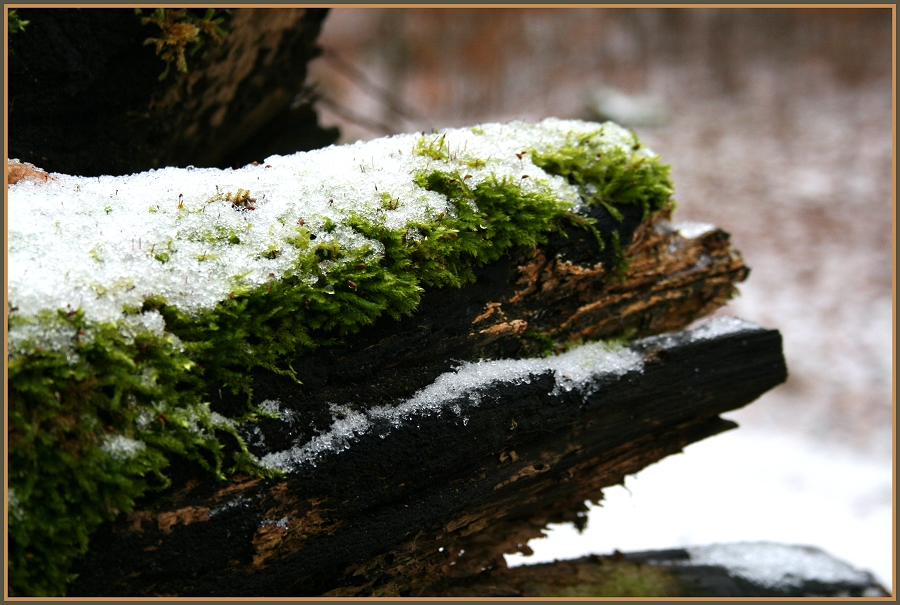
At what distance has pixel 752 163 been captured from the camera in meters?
8.84

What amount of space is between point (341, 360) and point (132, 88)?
6.42 ft

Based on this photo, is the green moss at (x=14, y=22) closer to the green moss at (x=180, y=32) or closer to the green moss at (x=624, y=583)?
the green moss at (x=180, y=32)

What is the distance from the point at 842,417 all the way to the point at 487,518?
5106 mm

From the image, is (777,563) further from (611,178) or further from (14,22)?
(14,22)

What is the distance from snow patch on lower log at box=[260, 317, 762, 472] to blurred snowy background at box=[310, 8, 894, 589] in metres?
0.72

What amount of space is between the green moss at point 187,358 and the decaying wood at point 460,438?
62 millimetres

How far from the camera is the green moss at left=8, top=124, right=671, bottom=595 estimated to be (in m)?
1.38

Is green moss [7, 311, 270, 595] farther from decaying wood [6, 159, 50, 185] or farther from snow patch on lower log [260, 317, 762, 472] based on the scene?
decaying wood [6, 159, 50, 185]

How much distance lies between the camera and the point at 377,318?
183cm

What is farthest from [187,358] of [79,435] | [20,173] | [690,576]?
[690,576]

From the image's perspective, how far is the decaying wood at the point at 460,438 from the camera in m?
1.58

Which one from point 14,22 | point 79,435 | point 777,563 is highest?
point 14,22

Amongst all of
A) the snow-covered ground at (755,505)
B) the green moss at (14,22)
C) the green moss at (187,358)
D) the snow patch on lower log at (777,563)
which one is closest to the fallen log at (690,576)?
Result: the snow patch on lower log at (777,563)

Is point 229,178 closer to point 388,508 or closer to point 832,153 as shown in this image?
point 388,508
